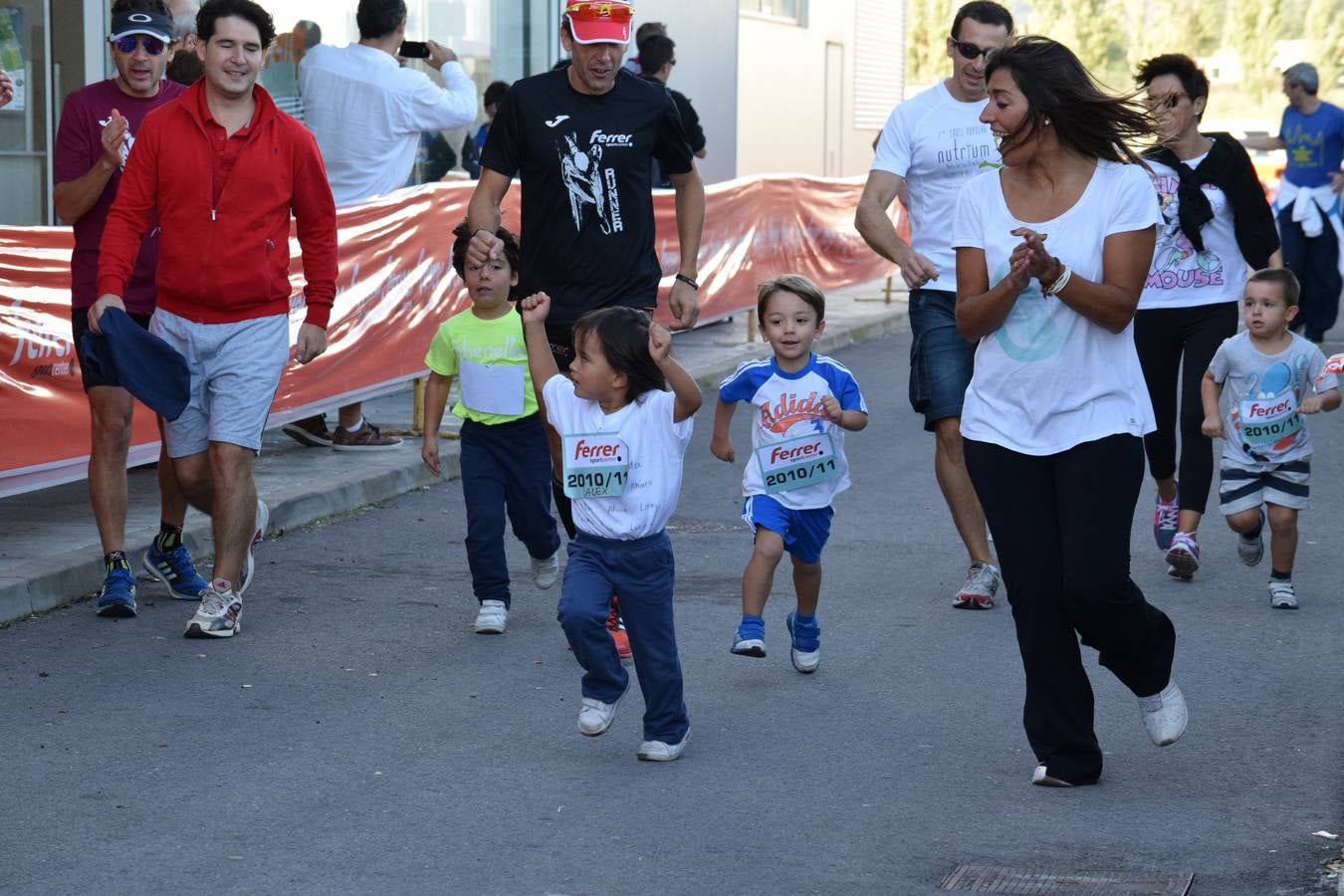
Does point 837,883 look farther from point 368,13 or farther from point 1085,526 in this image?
point 368,13

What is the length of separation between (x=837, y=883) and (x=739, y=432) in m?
7.64

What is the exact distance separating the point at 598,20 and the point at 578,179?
521 millimetres

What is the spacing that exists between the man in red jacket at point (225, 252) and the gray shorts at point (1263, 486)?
3452mm

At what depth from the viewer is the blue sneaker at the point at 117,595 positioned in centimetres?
704

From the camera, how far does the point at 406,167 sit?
11234mm

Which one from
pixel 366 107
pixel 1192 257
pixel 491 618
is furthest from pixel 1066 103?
pixel 366 107

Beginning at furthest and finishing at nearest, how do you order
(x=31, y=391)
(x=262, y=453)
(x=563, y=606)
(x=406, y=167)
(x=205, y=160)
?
(x=406, y=167), (x=262, y=453), (x=31, y=391), (x=205, y=160), (x=563, y=606)

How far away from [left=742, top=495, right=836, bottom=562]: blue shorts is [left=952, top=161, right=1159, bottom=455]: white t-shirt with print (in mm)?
1410

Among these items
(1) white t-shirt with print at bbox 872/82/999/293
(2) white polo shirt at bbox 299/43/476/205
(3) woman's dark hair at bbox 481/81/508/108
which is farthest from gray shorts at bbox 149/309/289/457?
(3) woman's dark hair at bbox 481/81/508/108

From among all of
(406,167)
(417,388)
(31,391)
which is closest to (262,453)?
(417,388)

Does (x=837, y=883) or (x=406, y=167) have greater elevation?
(x=406, y=167)

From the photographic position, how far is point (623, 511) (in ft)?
17.6

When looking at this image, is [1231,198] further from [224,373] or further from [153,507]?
[153,507]

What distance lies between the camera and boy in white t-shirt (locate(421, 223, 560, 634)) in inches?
271
